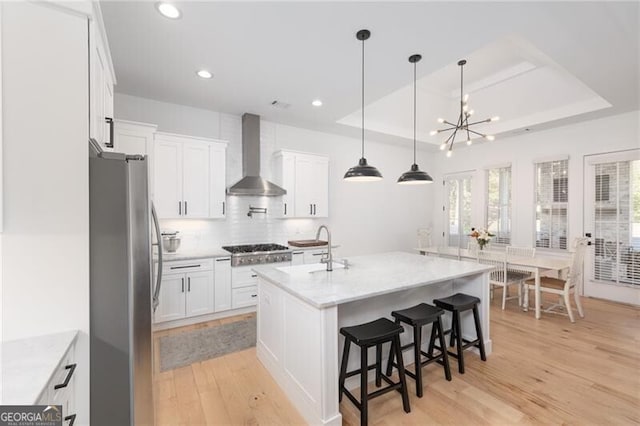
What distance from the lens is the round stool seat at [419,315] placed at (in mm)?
2224

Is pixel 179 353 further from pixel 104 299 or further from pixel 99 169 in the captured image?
pixel 99 169

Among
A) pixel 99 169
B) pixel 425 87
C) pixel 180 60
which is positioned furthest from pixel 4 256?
pixel 425 87

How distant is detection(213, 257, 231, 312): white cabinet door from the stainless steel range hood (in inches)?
43.0

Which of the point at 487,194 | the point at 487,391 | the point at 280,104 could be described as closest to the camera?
the point at 487,391

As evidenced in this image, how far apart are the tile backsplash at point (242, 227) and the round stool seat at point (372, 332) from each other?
294 centimetres

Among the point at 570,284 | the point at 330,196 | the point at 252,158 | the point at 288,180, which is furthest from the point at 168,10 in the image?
the point at 570,284

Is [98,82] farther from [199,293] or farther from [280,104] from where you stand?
[199,293]

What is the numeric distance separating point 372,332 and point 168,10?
2853 mm

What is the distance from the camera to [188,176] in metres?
3.91

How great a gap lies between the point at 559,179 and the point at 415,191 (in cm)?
268

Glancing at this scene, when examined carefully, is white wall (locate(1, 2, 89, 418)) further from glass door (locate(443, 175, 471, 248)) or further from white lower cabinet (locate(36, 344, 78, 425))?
glass door (locate(443, 175, 471, 248))

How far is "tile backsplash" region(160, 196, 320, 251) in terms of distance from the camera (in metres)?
4.18

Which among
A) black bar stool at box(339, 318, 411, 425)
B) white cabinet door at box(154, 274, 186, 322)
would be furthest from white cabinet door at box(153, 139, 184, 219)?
black bar stool at box(339, 318, 411, 425)

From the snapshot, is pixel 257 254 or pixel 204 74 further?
pixel 257 254
